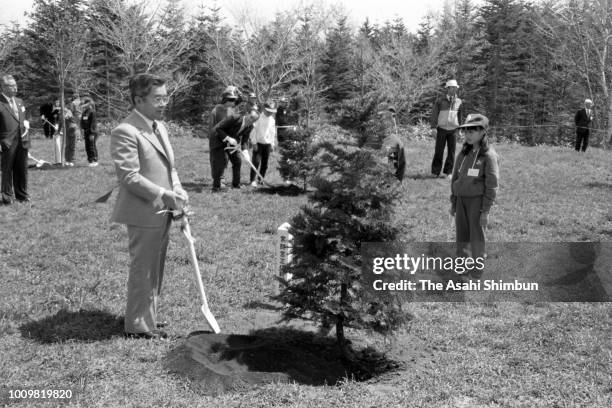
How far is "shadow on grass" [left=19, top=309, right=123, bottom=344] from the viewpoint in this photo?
5078 millimetres

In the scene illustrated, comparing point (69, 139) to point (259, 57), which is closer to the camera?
point (69, 139)

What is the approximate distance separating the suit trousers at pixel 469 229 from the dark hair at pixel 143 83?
4.04 metres

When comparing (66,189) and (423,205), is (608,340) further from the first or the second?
(66,189)

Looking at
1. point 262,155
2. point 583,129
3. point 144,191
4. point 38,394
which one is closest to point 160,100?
point 144,191

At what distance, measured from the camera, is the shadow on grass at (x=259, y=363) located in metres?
4.31

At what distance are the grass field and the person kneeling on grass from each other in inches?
35.6

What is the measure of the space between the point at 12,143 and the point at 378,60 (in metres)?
31.2

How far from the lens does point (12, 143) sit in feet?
33.6

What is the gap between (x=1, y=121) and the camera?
1005cm

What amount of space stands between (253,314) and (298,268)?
1.45 metres

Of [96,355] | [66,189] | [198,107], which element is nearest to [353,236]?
[96,355]

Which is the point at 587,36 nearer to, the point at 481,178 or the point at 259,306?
the point at 481,178

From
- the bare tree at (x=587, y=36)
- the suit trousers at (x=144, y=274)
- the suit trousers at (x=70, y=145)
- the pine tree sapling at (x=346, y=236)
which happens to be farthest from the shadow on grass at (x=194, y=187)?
the bare tree at (x=587, y=36)

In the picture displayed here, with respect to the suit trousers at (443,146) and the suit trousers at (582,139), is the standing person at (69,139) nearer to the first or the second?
the suit trousers at (443,146)
